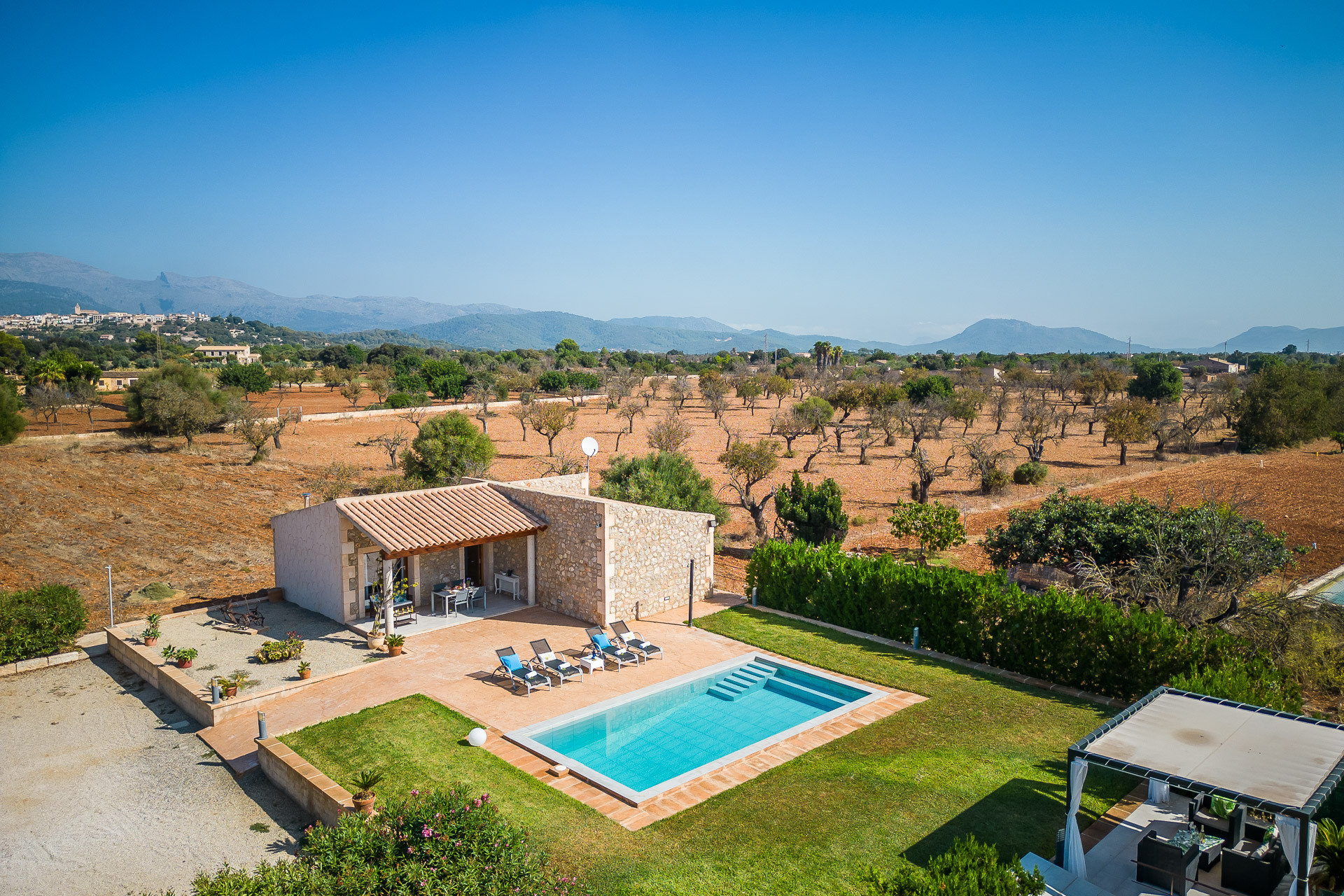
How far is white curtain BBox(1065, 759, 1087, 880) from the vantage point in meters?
7.37

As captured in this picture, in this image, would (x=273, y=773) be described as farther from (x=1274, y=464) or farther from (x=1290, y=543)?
(x=1274, y=464)

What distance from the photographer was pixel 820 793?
9445 mm

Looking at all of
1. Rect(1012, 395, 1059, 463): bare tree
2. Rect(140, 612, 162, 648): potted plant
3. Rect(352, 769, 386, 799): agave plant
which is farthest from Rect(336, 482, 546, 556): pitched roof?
Rect(1012, 395, 1059, 463): bare tree

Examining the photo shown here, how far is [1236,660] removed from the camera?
34.0 feet

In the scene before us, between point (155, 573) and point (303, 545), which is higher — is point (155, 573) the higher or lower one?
the lower one

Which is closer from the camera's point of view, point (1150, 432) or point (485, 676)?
point (485, 676)

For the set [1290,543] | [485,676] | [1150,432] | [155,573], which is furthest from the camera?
[1150,432]

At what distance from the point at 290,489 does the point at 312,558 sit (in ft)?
56.4

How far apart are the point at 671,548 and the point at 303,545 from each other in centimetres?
811

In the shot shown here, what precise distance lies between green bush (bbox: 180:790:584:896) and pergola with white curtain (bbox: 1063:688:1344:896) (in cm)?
508

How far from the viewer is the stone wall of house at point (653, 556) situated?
15.8 metres

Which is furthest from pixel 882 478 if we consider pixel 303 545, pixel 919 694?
pixel 303 545

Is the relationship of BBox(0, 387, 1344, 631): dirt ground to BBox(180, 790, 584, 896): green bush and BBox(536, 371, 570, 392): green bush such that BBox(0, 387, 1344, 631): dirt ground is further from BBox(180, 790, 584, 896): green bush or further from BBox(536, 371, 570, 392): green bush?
BBox(536, 371, 570, 392): green bush

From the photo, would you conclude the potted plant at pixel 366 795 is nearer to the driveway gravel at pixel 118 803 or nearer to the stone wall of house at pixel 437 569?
the driveway gravel at pixel 118 803
